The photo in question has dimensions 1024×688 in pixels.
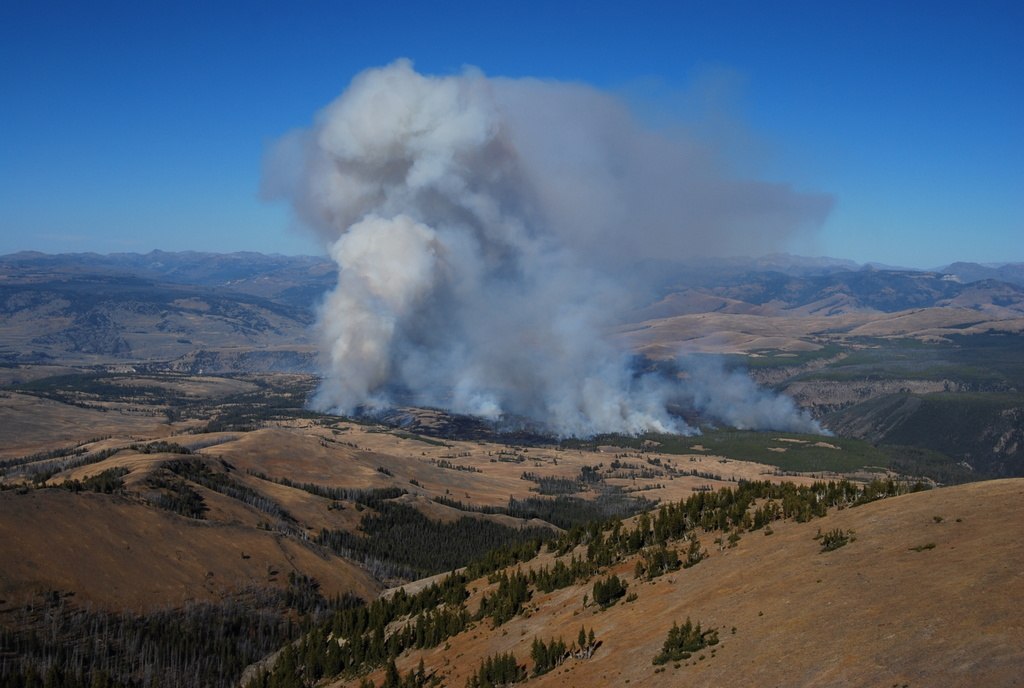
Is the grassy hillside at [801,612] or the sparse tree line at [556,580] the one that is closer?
the grassy hillside at [801,612]

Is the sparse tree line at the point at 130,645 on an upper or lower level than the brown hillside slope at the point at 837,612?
lower

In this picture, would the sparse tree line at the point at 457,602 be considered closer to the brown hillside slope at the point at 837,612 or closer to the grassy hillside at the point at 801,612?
the grassy hillside at the point at 801,612

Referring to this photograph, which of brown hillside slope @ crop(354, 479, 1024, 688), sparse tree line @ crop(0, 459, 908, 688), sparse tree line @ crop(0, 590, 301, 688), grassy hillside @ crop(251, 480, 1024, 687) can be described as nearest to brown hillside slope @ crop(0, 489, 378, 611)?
sparse tree line @ crop(0, 590, 301, 688)

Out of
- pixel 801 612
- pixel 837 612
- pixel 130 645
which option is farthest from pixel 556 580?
pixel 130 645

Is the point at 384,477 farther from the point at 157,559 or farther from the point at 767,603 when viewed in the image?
the point at 767,603

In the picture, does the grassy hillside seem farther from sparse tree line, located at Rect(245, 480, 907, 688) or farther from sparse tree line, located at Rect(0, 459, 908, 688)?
sparse tree line, located at Rect(0, 459, 908, 688)

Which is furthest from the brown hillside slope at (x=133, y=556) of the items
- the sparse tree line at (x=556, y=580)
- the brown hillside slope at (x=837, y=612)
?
the brown hillside slope at (x=837, y=612)

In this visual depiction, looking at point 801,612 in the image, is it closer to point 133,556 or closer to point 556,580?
point 556,580

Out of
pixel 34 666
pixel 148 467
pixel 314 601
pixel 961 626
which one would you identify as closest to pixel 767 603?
pixel 961 626

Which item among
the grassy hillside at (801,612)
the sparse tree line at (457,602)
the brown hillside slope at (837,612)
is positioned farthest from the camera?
the sparse tree line at (457,602)
